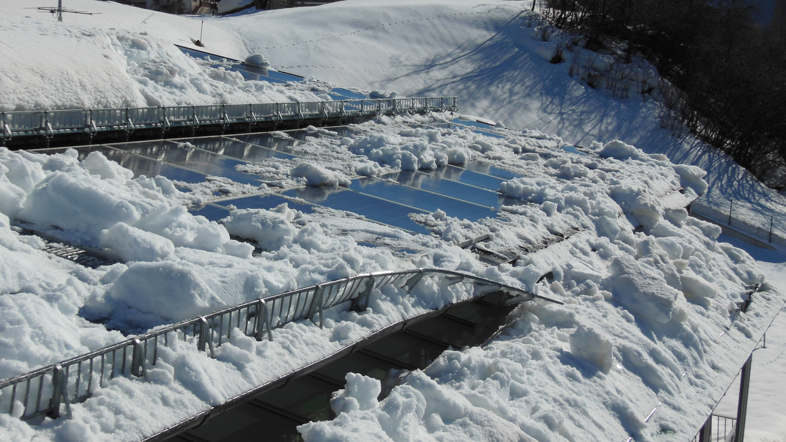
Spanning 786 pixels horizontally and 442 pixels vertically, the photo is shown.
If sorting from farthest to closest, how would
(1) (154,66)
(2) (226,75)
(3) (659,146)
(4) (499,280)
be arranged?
(3) (659,146) → (2) (226,75) → (1) (154,66) → (4) (499,280)

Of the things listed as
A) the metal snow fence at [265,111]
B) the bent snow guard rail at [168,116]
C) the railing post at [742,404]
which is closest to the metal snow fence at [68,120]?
the bent snow guard rail at [168,116]

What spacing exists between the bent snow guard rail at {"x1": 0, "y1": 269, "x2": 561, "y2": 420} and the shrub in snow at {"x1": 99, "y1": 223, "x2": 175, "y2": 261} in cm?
138

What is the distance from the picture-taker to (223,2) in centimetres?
5334

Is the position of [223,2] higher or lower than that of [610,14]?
lower

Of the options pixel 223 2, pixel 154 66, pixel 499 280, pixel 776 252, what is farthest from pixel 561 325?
pixel 223 2

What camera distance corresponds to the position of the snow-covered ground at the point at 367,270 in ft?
14.3

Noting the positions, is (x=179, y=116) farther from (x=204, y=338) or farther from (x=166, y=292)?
(x=204, y=338)

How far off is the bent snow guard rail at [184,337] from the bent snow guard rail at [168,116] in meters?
5.90

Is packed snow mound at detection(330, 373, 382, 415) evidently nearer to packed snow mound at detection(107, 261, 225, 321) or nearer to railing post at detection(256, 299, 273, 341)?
railing post at detection(256, 299, 273, 341)

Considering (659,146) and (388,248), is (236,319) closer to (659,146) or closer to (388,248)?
(388,248)

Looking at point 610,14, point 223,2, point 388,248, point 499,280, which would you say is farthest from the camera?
point 223,2

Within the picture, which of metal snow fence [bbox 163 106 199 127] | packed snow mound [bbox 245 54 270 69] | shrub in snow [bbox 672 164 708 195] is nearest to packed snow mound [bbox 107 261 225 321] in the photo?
metal snow fence [bbox 163 106 199 127]

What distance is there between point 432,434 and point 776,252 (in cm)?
2351

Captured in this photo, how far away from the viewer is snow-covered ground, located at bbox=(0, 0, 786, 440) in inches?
171
